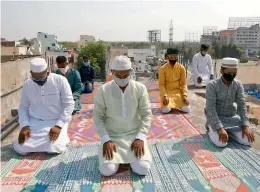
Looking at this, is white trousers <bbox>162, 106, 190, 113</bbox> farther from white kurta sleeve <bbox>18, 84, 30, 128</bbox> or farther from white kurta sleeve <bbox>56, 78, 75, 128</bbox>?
white kurta sleeve <bbox>18, 84, 30, 128</bbox>

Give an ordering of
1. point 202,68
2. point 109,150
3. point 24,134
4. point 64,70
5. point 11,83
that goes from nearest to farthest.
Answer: point 109,150 < point 24,134 < point 64,70 < point 11,83 < point 202,68

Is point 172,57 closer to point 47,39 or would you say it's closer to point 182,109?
point 182,109

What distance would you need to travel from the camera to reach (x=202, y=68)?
825cm

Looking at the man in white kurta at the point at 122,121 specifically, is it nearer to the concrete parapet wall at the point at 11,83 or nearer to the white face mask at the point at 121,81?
the white face mask at the point at 121,81

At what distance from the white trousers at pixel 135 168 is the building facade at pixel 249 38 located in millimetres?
97902

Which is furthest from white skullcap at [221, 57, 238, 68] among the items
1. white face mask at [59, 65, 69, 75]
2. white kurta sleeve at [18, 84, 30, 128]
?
white face mask at [59, 65, 69, 75]

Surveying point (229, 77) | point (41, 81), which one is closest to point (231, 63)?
Answer: point (229, 77)

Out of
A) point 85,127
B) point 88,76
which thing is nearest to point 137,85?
point 85,127

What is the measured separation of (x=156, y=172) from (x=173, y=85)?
9.61ft

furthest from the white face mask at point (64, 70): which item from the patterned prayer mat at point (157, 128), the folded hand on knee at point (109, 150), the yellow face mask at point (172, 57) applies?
the folded hand on knee at point (109, 150)

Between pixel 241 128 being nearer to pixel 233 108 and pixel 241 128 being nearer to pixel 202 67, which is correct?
pixel 233 108

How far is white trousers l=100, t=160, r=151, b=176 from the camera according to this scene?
9.56 feet

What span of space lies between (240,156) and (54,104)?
248cm

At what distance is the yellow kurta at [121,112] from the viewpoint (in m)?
3.14
